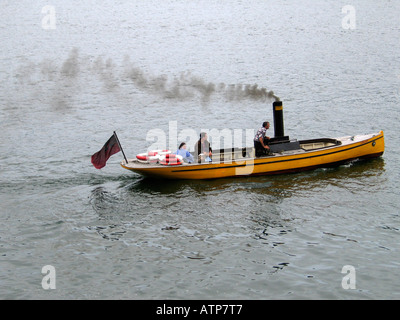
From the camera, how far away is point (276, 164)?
23703mm

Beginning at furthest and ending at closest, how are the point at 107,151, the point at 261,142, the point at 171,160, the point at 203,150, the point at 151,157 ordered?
1. the point at 203,150
2. the point at 261,142
3. the point at 151,157
4. the point at 107,151
5. the point at 171,160

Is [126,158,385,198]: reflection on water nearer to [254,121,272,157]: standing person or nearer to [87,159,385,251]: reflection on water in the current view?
[87,159,385,251]: reflection on water

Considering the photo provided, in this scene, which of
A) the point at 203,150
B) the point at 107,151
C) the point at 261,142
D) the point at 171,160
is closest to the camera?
the point at 171,160

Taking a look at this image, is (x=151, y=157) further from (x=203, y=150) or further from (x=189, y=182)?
(x=203, y=150)

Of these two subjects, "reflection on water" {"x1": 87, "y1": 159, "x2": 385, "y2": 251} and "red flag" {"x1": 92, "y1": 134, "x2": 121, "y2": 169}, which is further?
"red flag" {"x1": 92, "y1": 134, "x2": 121, "y2": 169}

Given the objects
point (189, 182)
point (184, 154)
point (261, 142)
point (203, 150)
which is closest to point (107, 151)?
point (184, 154)

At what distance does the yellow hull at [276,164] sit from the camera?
74.3ft

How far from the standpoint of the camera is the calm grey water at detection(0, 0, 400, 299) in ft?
52.4

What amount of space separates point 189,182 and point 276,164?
14.3 feet

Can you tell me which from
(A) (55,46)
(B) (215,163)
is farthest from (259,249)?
(A) (55,46)

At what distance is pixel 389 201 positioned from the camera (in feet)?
69.5

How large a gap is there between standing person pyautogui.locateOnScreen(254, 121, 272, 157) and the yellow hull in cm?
41

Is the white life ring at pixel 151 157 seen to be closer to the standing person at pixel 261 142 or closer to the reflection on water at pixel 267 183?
the reflection on water at pixel 267 183

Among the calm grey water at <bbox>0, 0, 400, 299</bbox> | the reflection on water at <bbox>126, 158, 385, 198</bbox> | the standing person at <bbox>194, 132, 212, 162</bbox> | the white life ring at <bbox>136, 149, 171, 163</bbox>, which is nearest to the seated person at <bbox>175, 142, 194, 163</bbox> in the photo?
the standing person at <bbox>194, 132, 212, 162</bbox>
